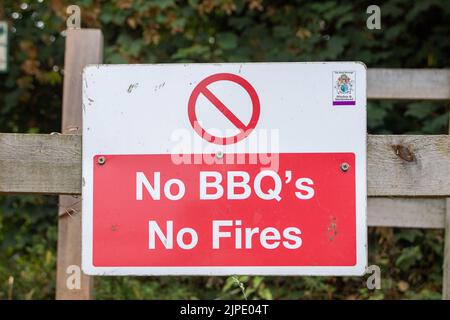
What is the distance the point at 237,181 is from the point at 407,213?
173 cm

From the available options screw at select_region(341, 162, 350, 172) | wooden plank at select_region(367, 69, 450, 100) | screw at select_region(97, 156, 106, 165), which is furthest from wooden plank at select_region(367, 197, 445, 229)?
screw at select_region(97, 156, 106, 165)

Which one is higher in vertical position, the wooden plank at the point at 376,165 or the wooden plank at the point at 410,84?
the wooden plank at the point at 410,84

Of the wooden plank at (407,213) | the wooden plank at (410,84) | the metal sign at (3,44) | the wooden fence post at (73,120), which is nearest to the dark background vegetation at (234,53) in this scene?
the metal sign at (3,44)

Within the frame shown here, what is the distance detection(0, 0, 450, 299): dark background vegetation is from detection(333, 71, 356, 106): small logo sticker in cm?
222

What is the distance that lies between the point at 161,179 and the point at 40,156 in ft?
1.17

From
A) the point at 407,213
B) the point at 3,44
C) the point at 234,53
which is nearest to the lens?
the point at 407,213

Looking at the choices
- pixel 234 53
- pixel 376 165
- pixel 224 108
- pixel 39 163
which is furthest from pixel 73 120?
pixel 376 165

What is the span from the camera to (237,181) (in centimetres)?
163

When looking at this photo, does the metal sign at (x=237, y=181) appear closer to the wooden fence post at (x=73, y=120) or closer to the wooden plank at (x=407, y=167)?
the wooden plank at (x=407, y=167)

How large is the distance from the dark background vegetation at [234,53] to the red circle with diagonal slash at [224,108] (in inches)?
87.2

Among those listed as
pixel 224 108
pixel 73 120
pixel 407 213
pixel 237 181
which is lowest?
pixel 407 213

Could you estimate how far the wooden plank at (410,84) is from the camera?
3.10 meters

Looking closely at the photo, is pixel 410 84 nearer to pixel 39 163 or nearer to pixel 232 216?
pixel 232 216
